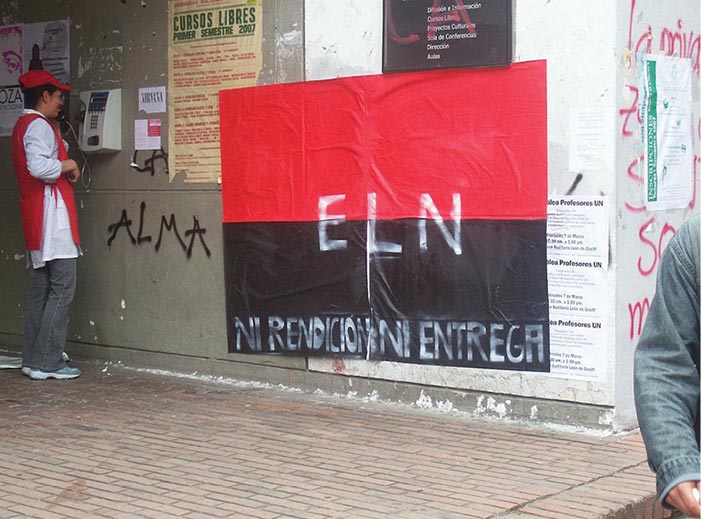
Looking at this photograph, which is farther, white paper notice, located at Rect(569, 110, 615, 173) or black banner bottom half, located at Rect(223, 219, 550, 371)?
black banner bottom half, located at Rect(223, 219, 550, 371)

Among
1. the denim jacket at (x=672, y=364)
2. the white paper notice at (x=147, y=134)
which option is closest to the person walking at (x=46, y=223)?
the white paper notice at (x=147, y=134)

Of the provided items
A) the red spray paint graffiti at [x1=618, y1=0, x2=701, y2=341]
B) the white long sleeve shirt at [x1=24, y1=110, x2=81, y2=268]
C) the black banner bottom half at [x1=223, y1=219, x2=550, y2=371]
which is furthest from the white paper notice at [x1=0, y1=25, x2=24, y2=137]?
the red spray paint graffiti at [x1=618, y1=0, x2=701, y2=341]

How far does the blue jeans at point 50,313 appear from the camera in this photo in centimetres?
772

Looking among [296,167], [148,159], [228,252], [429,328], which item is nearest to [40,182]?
[148,159]

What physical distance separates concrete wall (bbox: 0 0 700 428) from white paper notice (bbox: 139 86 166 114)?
7 cm

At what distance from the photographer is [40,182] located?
7.68 m

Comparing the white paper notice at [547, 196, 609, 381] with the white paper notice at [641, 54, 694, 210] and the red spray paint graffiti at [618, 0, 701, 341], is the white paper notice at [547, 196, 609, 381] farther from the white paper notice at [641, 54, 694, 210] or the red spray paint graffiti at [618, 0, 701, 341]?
the white paper notice at [641, 54, 694, 210]

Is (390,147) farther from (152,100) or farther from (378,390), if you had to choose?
(152,100)

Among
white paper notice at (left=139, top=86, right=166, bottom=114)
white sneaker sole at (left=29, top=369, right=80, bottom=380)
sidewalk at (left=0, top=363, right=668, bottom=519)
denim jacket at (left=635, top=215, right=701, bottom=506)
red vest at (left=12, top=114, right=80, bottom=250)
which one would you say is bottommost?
sidewalk at (left=0, top=363, right=668, bottom=519)

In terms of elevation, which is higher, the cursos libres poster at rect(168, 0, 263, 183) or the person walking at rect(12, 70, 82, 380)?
the cursos libres poster at rect(168, 0, 263, 183)

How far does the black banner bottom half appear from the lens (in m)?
6.29

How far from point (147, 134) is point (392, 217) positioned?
2221 millimetres

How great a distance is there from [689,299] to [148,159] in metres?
6.06

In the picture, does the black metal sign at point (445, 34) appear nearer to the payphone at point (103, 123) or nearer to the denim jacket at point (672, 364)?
the payphone at point (103, 123)
